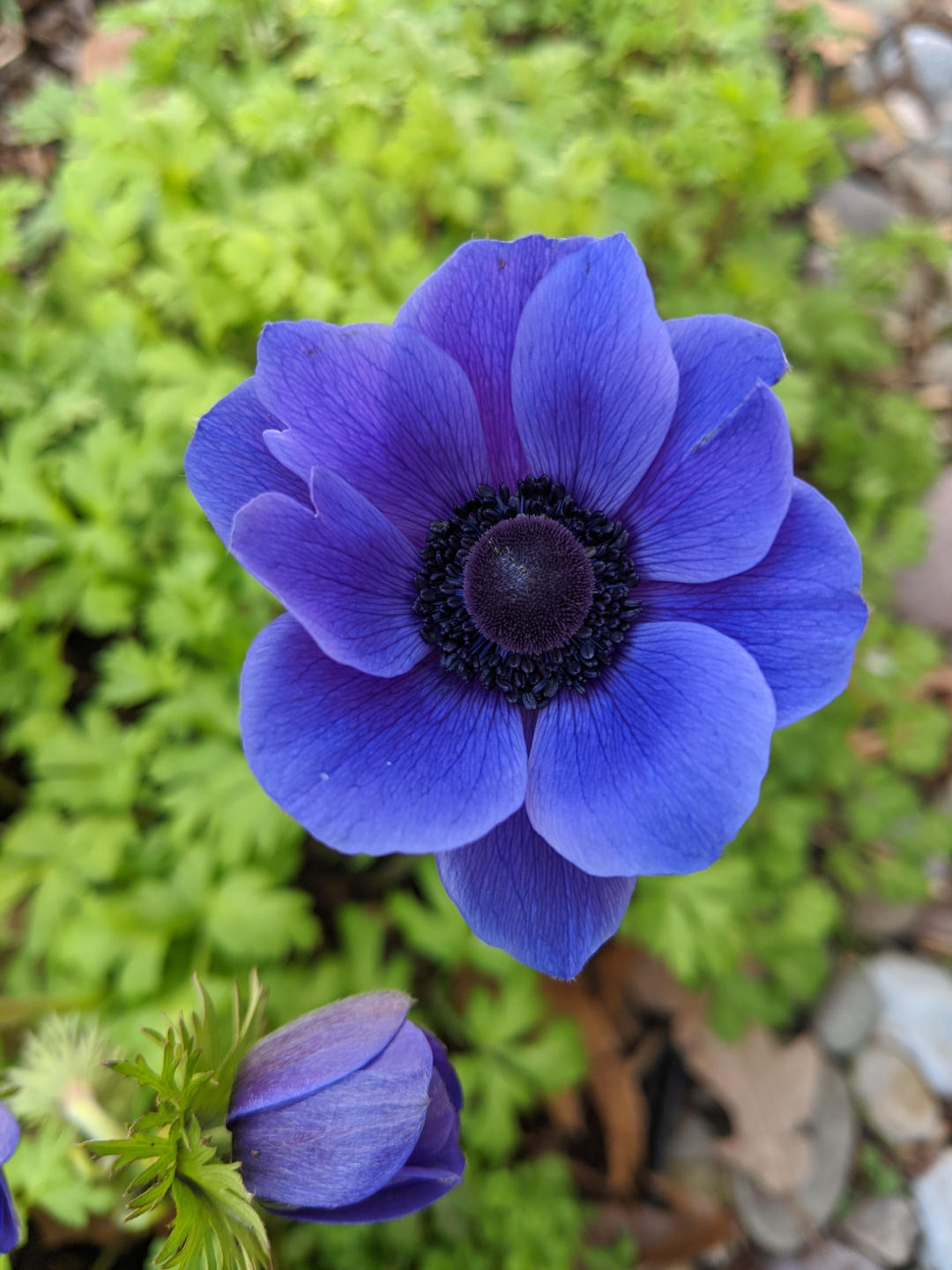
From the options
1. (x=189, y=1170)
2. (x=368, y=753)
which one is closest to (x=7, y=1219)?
(x=189, y=1170)

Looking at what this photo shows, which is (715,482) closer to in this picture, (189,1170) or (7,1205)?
(189,1170)

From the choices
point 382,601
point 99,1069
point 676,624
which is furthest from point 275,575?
point 99,1069

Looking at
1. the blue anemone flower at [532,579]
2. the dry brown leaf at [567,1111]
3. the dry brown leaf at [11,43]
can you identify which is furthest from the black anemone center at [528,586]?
the dry brown leaf at [11,43]

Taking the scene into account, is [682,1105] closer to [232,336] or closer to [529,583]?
[529,583]

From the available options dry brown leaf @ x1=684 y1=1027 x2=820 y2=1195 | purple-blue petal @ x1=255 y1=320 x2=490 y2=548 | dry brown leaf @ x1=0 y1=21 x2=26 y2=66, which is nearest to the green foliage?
purple-blue petal @ x1=255 y1=320 x2=490 y2=548

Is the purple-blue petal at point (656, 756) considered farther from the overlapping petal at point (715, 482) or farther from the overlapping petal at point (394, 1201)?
the overlapping petal at point (394, 1201)

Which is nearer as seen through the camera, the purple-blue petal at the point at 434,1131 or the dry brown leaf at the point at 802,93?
the purple-blue petal at the point at 434,1131
